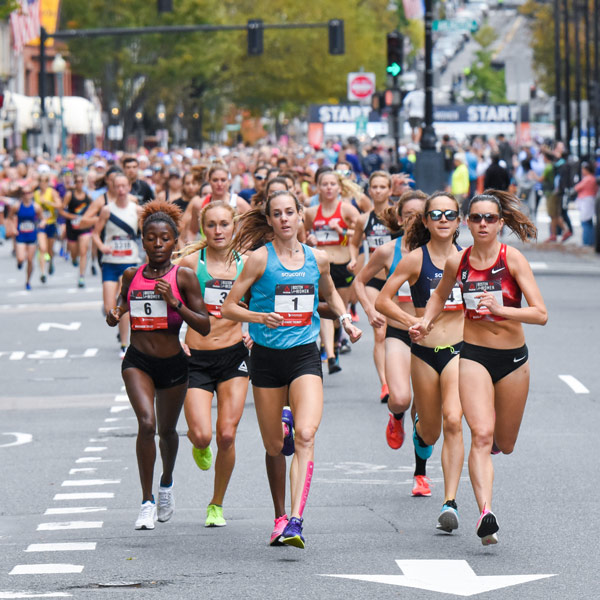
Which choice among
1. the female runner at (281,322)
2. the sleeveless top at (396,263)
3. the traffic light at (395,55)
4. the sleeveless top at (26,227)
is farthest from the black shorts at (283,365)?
the traffic light at (395,55)

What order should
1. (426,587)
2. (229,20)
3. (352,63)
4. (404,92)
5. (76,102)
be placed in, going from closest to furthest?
1. (426,587)
2. (404,92)
3. (76,102)
4. (229,20)
5. (352,63)

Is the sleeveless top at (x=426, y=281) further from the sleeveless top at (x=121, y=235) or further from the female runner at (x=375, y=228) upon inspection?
the sleeveless top at (x=121, y=235)

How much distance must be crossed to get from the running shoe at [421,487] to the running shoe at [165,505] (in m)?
1.57

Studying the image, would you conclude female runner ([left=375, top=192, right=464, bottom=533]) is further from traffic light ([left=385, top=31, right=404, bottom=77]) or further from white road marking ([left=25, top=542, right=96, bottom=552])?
traffic light ([left=385, top=31, right=404, bottom=77])

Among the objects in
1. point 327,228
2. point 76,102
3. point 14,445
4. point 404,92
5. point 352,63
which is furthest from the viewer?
point 352,63

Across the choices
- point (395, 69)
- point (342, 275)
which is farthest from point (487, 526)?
point (395, 69)

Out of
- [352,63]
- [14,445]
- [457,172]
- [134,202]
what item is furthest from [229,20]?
[14,445]

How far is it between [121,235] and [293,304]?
28.4 ft

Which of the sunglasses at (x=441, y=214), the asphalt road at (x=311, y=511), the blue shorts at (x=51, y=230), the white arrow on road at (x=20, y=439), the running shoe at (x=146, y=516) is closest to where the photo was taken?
the asphalt road at (x=311, y=511)

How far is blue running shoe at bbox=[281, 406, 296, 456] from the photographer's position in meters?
8.84

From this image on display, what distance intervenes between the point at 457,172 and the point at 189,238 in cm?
2252

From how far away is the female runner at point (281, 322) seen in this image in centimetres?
862

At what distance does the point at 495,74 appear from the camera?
15838cm

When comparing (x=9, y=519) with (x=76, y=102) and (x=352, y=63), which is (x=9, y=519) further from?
(x=352, y=63)
